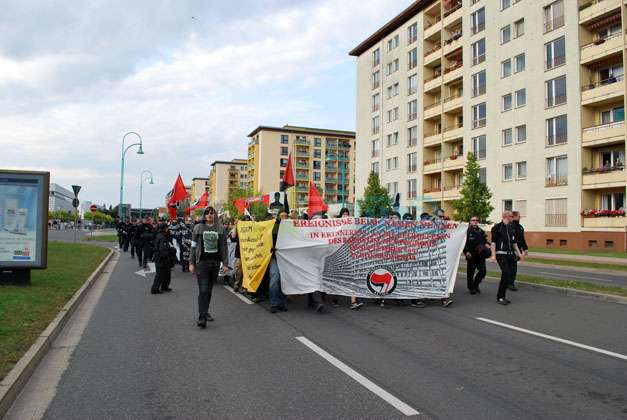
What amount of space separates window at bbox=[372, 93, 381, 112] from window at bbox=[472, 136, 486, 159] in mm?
16746

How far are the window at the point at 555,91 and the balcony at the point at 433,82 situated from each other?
498 inches

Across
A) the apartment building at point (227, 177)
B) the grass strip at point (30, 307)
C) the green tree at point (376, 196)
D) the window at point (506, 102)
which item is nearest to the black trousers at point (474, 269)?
the grass strip at point (30, 307)

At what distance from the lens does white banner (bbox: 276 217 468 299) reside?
28.9 ft

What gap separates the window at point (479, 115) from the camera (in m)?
39.4

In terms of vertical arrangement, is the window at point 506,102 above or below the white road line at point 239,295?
above

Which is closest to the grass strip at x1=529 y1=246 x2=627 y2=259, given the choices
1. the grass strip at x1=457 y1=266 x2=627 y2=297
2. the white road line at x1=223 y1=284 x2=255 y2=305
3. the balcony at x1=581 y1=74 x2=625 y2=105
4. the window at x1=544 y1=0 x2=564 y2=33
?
the balcony at x1=581 y1=74 x2=625 y2=105

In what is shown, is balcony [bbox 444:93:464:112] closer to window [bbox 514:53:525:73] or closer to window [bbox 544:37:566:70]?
window [bbox 514:53:525:73]

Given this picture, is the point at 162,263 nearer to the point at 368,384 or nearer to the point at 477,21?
the point at 368,384

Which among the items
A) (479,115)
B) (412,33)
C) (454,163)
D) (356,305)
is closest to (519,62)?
(479,115)

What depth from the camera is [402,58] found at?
5062 centimetres

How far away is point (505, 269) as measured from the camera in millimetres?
9375

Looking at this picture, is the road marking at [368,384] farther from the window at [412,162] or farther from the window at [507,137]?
the window at [412,162]

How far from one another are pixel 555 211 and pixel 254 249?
29.4 meters

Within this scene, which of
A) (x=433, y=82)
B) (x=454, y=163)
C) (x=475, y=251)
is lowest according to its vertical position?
(x=475, y=251)
